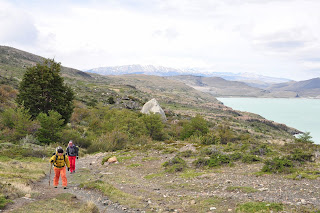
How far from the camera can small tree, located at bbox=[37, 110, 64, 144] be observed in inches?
846

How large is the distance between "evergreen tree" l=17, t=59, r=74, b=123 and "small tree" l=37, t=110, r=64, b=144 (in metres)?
2.90

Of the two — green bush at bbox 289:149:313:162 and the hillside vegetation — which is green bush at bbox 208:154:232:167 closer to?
the hillside vegetation

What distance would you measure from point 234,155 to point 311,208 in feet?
27.1

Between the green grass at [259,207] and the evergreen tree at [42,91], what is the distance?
21.9m

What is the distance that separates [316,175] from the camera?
36.1ft

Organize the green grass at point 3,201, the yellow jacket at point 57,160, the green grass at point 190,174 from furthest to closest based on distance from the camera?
the green grass at point 190,174
the yellow jacket at point 57,160
the green grass at point 3,201

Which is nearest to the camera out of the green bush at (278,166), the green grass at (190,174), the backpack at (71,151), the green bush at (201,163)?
the green bush at (278,166)

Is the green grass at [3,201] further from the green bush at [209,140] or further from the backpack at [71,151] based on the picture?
the green bush at [209,140]

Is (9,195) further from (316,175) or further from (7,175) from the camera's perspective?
(316,175)

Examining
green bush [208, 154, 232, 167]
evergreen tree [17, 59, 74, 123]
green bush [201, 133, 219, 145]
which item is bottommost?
green bush [201, 133, 219, 145]

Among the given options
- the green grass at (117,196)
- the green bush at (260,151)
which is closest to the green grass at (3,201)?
the green grass at (117,196)

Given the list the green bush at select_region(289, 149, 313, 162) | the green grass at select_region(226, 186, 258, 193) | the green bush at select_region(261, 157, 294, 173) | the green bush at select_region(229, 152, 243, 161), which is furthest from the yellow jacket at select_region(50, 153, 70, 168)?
the green bush at select_region(289, 149, 313, 162)

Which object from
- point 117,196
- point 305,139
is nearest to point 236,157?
point 117,196

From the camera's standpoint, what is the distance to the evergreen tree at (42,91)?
2456 centimetres
